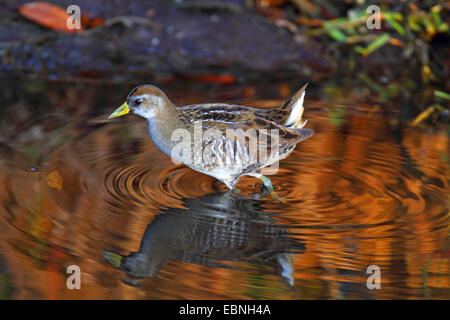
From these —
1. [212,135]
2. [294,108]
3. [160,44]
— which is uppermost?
[160,44]

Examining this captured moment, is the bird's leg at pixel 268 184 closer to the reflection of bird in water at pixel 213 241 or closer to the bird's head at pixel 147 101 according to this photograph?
the reflection of bird in water at pixel 213 241

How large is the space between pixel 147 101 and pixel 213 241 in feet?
3.83

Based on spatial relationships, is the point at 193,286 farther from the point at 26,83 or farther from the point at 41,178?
the point at 26,83

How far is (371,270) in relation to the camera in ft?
11.4

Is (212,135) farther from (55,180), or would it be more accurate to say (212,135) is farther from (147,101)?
(55,180)

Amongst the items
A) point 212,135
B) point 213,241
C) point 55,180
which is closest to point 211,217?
point 213,241

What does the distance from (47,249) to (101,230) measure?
0.33m

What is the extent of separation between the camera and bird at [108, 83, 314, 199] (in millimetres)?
4340

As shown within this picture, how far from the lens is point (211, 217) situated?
13.1 ft

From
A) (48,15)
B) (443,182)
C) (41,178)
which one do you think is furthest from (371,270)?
(48,15)

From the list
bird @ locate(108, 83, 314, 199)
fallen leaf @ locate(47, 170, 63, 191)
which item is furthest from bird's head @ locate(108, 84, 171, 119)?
fallen leaf @ locate(47, 170, 63, 191)

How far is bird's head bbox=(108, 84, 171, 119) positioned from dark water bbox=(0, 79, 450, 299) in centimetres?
45

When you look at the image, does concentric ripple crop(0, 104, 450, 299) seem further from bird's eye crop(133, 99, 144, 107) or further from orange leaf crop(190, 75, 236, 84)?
orange leaf crop(190, 75, 236, 84)

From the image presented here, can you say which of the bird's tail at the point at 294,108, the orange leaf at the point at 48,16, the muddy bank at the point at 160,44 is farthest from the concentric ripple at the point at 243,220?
the orange leaf at the point at 48,16
